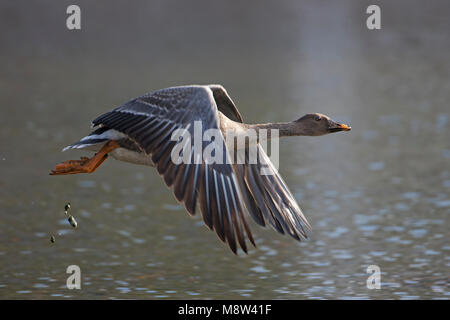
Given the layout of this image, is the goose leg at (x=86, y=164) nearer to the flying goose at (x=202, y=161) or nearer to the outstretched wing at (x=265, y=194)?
the flying goose at (x=202, y=161)

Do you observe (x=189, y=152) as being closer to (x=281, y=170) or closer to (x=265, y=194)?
(x=265, y=194)

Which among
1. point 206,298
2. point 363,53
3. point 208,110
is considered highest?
point 363,53

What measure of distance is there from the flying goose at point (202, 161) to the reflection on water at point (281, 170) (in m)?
2.07

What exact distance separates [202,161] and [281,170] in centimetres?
1385

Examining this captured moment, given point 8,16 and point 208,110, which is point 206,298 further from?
point 8,16

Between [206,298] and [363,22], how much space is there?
45.4 metres

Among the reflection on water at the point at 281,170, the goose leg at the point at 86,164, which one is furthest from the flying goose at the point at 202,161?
the reflection on water at the point at 281,170

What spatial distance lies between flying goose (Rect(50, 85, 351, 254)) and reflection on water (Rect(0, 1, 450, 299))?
2075 millimetres

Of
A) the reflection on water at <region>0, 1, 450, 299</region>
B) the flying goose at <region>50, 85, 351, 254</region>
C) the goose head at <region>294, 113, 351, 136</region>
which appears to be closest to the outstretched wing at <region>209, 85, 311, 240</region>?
the flying goose at <region>50, 85, 351, 254</region>

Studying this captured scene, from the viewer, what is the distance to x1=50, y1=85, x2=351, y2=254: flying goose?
34.3 ft

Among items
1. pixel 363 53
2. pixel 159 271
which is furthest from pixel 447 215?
pixel 363 53

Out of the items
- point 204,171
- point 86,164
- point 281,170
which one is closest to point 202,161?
point 204,171

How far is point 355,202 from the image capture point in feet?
70.3

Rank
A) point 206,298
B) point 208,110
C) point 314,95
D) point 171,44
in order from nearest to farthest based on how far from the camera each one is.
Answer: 1. point 208,110
2. point 206,298
3. point 314,95
4. point 171,44
